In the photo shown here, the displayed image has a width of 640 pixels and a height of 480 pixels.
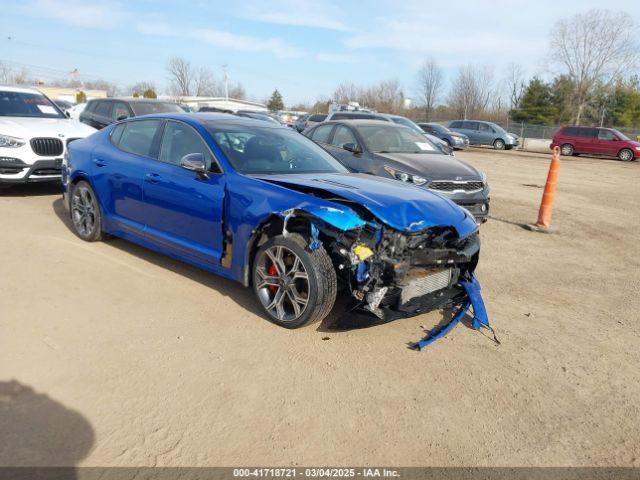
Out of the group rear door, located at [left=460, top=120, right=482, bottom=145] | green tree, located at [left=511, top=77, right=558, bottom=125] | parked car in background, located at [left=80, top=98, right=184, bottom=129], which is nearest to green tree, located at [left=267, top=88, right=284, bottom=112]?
green tree, located at [left=511, top=77, right=558, bottom=125]

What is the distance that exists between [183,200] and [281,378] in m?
2.05

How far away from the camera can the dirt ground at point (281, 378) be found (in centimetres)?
268

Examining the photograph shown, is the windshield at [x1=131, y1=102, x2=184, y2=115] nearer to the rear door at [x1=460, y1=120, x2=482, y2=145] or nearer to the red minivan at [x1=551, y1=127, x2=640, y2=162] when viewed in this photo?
the red minivan at [x1=551, y1=127, x2=640, y2=162]

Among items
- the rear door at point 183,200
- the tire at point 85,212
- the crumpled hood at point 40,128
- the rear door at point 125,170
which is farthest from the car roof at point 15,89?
the rear door at point 183,200

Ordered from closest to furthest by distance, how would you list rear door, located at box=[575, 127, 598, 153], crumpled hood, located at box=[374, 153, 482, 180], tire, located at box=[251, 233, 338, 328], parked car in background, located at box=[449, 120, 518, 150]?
1. tire, located at box=[251, 233, 338, 328]
2. crumpled hood, located at box=[374, 153, 482, 180]
3. rear door, located at box=[575, 127, 598, 153]
4. parked car in background, located at box=[449, 120, 518, 150]

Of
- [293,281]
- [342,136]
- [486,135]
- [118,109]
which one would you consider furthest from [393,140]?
[486,135]

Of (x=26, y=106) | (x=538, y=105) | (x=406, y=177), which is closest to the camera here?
(x=406, y=177)

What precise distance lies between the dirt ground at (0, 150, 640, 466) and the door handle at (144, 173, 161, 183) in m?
0.94

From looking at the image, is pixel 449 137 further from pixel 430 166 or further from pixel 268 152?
pixel 268 152

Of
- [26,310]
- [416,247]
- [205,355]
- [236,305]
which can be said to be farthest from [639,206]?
[26,310]

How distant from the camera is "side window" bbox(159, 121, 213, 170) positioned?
15.5ft

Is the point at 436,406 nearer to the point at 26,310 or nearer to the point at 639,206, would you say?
the point at 26,310

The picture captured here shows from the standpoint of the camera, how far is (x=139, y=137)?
5391mm

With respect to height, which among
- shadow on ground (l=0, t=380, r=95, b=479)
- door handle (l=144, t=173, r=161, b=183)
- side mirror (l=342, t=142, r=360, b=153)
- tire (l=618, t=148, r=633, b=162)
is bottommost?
shadow on ground (l=0, t=380, r=95, b=479)
